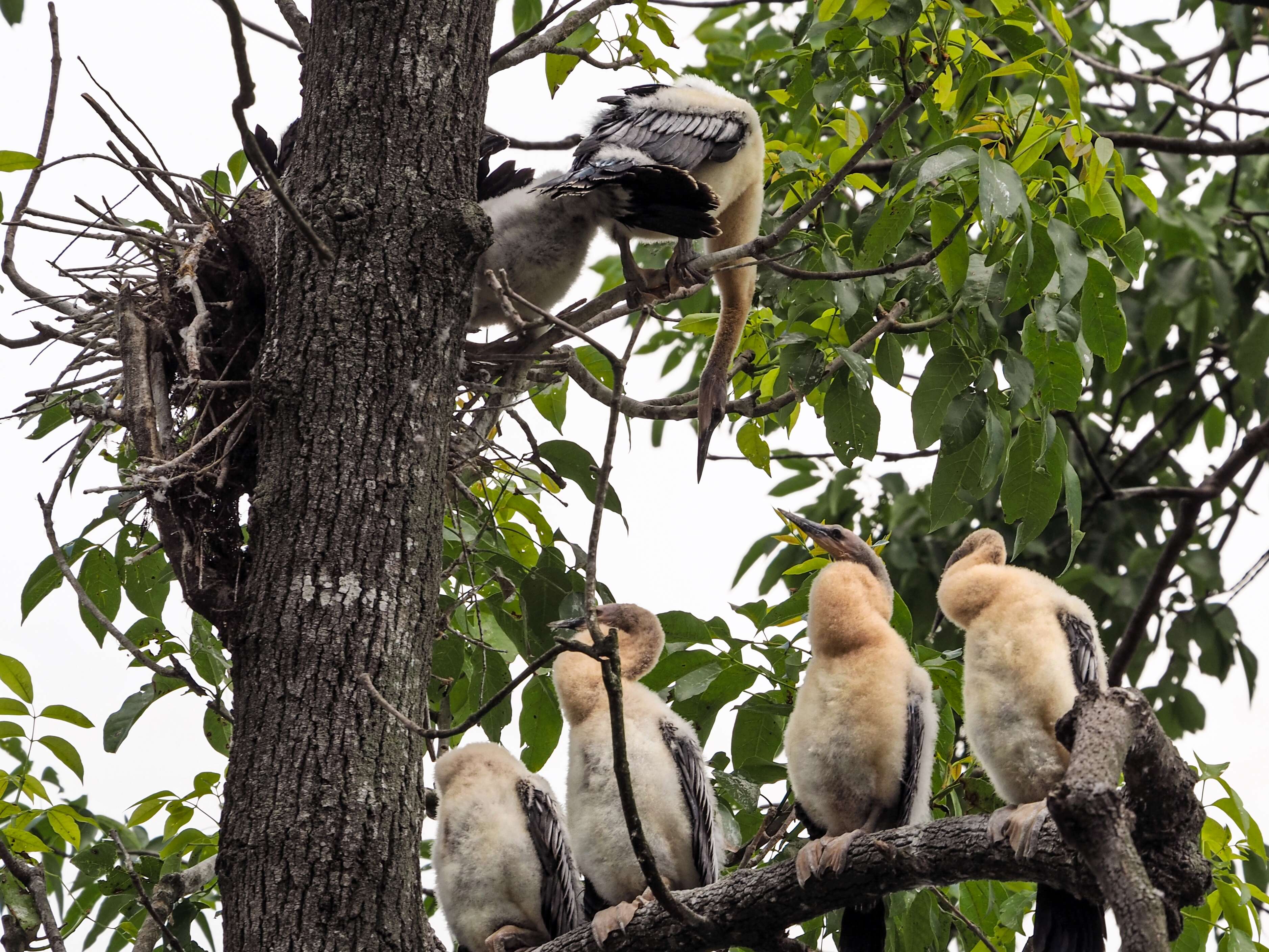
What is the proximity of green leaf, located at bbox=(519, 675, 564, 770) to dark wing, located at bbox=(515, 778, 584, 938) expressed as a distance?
15.6 inches

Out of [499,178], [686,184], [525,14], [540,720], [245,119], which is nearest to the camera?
[245,119]

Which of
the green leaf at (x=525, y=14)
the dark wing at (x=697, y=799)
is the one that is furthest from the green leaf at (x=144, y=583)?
the green leaf at (x=525, y=14)

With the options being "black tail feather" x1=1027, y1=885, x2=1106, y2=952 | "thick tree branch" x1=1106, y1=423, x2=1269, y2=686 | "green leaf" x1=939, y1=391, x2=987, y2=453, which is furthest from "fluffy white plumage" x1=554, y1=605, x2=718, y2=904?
"thick tree branch" x1=1106, y1=423, x2=1269, y2=686

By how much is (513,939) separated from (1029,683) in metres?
1.30

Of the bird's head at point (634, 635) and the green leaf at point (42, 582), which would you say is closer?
the bird's head at point (634, 635)

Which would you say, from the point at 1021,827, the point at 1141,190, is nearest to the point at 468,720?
the point at 1021,827

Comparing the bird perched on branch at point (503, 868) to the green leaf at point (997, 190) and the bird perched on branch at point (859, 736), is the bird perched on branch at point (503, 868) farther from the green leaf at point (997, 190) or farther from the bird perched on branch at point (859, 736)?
the green leaf at point (997, 190)

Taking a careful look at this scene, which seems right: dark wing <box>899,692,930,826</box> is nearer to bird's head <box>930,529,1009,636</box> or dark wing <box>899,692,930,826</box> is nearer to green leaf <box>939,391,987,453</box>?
bird's head <box>930,529,1009,636</box>

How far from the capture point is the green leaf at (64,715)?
3258mm

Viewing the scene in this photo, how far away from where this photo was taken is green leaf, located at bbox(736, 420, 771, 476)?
12.7 ft

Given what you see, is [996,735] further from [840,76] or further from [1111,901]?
[840,76]

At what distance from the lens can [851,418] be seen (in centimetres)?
324

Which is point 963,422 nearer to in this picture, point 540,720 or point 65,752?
point 540,720

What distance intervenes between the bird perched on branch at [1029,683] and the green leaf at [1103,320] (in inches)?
24.9
